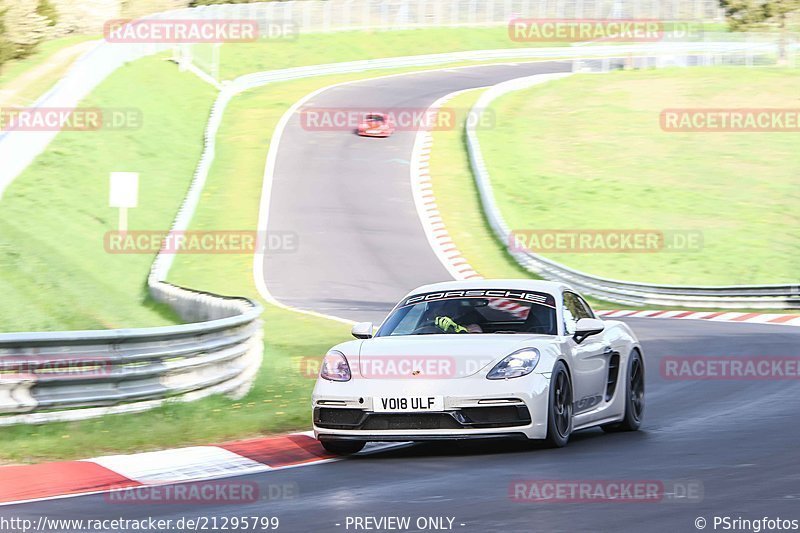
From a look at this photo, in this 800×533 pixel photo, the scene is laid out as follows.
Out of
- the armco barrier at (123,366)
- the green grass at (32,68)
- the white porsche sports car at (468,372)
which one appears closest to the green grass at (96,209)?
the green grass at (32,68)

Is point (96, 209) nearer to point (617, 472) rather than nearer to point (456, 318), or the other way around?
point (456, 318)

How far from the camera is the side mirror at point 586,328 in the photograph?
10.4m

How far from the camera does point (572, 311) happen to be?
11094mm

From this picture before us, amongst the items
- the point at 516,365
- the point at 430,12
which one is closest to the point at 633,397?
the point at 516,365

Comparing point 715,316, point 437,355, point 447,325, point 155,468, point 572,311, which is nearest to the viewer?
point 155,468

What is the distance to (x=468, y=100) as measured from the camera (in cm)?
5569

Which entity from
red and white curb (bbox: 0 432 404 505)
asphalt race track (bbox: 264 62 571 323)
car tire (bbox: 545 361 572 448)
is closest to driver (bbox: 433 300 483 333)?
car tire (bbox: 545 361 572 448)

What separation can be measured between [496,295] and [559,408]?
1234mm

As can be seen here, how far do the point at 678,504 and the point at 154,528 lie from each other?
2.80m

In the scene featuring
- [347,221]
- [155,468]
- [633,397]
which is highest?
[155,468]

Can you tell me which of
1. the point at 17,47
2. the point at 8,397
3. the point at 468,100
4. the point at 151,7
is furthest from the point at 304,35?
the point at 8,397

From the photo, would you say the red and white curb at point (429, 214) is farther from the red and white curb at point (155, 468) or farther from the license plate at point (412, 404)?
the license plate at point (412, 404)

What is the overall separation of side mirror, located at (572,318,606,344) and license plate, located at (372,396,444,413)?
1579mm

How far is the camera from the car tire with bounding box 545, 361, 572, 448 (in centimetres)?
965
